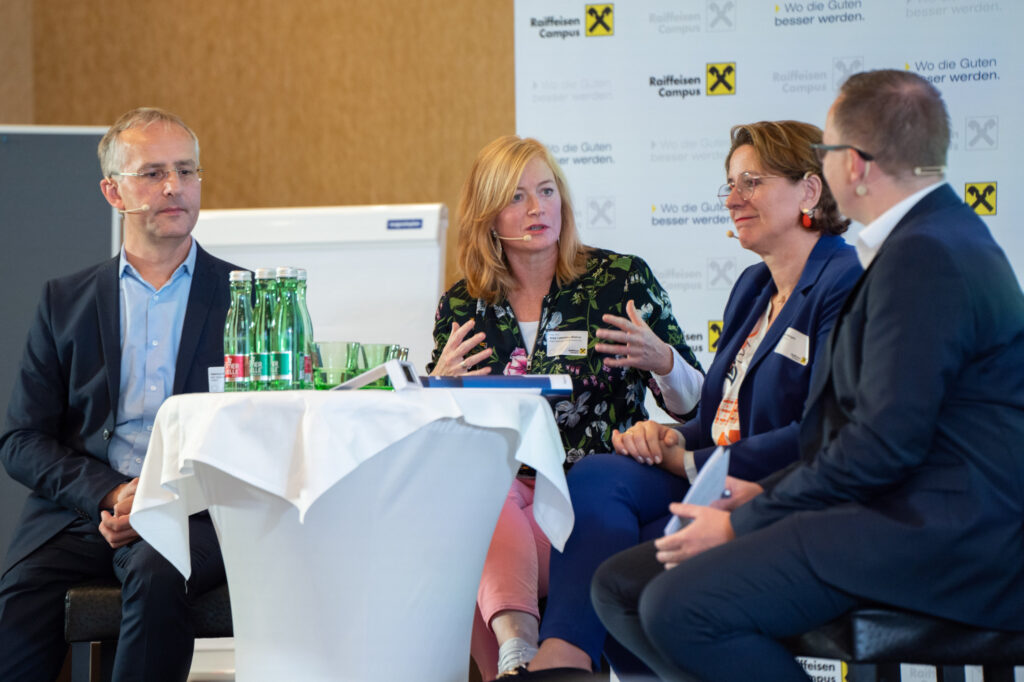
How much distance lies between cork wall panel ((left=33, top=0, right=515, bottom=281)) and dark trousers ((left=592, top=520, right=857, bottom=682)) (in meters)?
3.59

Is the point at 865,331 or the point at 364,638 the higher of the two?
the point at 865,331

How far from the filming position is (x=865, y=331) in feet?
5.30

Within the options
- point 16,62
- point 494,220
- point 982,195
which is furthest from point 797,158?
point 16,62

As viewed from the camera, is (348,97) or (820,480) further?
(348,97)

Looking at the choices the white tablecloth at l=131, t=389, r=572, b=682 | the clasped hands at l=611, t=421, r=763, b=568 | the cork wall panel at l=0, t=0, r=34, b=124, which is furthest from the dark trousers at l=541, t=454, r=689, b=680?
the cork wall panel at l=0, t=0, r=34, b=124

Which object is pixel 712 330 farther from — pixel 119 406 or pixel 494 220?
pixel 119 406

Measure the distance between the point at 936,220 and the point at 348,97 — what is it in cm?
396

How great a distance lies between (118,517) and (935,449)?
68.9 inches

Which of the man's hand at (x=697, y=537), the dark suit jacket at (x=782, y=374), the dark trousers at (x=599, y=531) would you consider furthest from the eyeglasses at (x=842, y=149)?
the dark trousers at (x=599, y=531)

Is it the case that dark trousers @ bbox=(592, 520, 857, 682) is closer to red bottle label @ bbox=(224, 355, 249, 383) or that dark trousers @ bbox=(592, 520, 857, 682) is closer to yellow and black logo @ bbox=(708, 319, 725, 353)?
red bottle label @ bbox=(224, 355, 249, 383)

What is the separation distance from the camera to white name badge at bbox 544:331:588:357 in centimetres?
280

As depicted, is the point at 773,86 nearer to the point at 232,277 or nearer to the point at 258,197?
the point at 258,197

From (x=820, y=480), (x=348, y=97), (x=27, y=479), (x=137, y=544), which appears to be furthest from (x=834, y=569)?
(x=348, y=97)

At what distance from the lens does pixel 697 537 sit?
1719 millimetres
